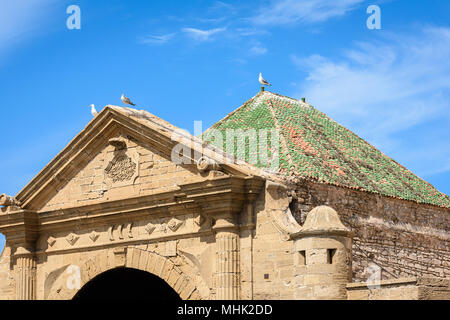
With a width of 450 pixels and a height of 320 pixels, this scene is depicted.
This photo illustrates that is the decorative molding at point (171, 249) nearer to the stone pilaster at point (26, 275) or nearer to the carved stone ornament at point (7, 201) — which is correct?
the stone pilaster at point (26, 275)

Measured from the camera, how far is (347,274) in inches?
611

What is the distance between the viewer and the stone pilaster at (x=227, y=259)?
16953 mm

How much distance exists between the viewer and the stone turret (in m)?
15.3

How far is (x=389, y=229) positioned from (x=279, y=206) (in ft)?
11.1

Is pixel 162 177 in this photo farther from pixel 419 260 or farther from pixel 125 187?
pixel 419 260

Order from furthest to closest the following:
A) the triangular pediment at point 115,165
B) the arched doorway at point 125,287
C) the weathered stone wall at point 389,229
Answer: the arched doorway at point 125,287 → the triangular pediment at point 115,165 → the weathered stone wall at point 389,229

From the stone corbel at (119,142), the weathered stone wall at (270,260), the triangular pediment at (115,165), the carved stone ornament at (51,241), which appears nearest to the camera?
the weathered stone wall at (270,260)

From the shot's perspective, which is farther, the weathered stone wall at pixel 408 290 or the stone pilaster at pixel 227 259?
the stone pilaster at pixel 227 259

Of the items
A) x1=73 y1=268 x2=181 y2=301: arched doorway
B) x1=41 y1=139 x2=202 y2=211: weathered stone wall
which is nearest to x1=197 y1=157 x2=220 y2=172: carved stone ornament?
x1=41 y1=139 x2=202 y2=211: weathered stone wall

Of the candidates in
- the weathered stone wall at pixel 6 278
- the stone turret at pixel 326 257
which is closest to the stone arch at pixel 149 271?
the weathered stone wall at pixel 6 278

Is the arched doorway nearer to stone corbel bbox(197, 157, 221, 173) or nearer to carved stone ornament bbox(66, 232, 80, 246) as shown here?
carved stone ornament bbox(66, 232, 80, 246)

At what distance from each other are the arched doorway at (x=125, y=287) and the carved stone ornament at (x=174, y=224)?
1664 mm
